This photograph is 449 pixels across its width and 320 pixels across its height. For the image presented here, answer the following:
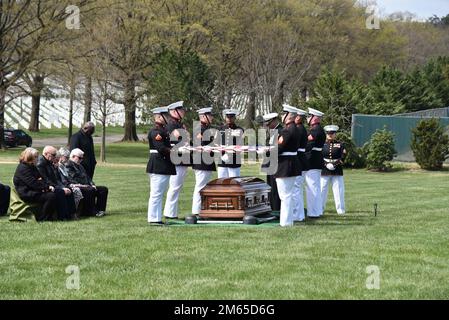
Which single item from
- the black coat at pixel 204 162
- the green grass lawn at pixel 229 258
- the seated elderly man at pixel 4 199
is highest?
the black coat at pixel 204 162

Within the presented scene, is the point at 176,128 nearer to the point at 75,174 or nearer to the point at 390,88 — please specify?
the point at 75,174

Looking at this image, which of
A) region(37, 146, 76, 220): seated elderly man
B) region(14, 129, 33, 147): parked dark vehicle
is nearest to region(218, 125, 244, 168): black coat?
region(37, 146, 76, 220): seated elderly man

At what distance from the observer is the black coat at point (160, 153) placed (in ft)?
44.6

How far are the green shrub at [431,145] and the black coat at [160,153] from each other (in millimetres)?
21604

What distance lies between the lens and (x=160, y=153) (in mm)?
13625

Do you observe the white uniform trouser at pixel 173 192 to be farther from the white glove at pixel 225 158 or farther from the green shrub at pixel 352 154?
the green shrub at pixel 352 154

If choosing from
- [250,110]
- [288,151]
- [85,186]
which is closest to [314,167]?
[288,151]

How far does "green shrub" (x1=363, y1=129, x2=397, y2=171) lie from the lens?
33.1 meters

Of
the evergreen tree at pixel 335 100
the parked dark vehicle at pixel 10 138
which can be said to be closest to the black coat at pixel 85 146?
the evergreen tree at pixel 335 100

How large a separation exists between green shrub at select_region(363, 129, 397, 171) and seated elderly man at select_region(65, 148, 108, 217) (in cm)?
1983

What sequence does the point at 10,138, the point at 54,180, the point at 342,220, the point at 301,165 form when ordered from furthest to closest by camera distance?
the point at 10,138 < the point at 342,220 < the point at 54,180 < the point at 301,165

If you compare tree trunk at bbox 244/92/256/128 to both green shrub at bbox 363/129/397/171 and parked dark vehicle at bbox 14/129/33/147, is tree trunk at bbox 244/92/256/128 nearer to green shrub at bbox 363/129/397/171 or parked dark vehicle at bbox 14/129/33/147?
green shrub at bbox 363/129/397/171

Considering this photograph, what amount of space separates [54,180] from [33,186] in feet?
2.67
